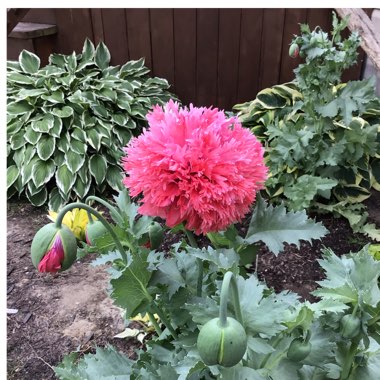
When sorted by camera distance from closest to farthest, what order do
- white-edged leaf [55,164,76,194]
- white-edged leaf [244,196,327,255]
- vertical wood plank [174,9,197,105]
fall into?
white-edged leaf [244,196,327,255] < white-edged leaf [55,164,76,194] < vertical wood plank [174,9,197,105]

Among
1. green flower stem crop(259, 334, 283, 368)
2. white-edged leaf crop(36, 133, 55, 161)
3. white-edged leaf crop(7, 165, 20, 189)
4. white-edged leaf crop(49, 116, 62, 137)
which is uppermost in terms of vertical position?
green flower stem crop(259, 334, 283, 368)

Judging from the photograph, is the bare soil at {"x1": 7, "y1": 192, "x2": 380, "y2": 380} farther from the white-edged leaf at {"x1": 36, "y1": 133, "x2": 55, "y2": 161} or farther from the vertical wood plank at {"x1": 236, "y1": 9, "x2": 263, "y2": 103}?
the vertical wood plank at {"x1": 236, "y1": 9, "x2": 263, "y2": 103}

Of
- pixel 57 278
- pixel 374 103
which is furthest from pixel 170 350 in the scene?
pixel 374 103

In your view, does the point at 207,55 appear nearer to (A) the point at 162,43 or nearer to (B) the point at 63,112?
(A) the point at 162,43

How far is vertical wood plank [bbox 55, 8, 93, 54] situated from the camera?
3857 mm

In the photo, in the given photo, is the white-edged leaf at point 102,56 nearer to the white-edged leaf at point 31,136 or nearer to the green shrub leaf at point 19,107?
the green shrub leaf at point 19,107

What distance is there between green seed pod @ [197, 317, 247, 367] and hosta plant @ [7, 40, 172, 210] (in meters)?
2.50

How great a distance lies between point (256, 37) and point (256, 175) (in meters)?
3.06

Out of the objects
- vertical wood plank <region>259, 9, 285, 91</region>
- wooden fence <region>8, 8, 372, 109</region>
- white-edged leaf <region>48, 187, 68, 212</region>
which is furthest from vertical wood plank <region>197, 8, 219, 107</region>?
white-edged leaf <region>48, 187, 68, 212</region>

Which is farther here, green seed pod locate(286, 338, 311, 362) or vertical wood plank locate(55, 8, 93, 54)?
vertical wood plank locate(55, 8, 93, 54)

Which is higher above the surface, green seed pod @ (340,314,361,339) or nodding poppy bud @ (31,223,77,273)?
nodding poppy bud @ (31,223,77,273)

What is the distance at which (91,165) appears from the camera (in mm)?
3221

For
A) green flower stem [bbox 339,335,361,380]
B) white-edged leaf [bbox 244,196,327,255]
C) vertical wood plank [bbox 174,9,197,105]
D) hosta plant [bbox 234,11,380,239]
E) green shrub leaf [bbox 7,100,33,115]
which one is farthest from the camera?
vertical wood plank [bbox 174,9,197,105]

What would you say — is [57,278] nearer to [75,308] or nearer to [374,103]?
[75,308]
